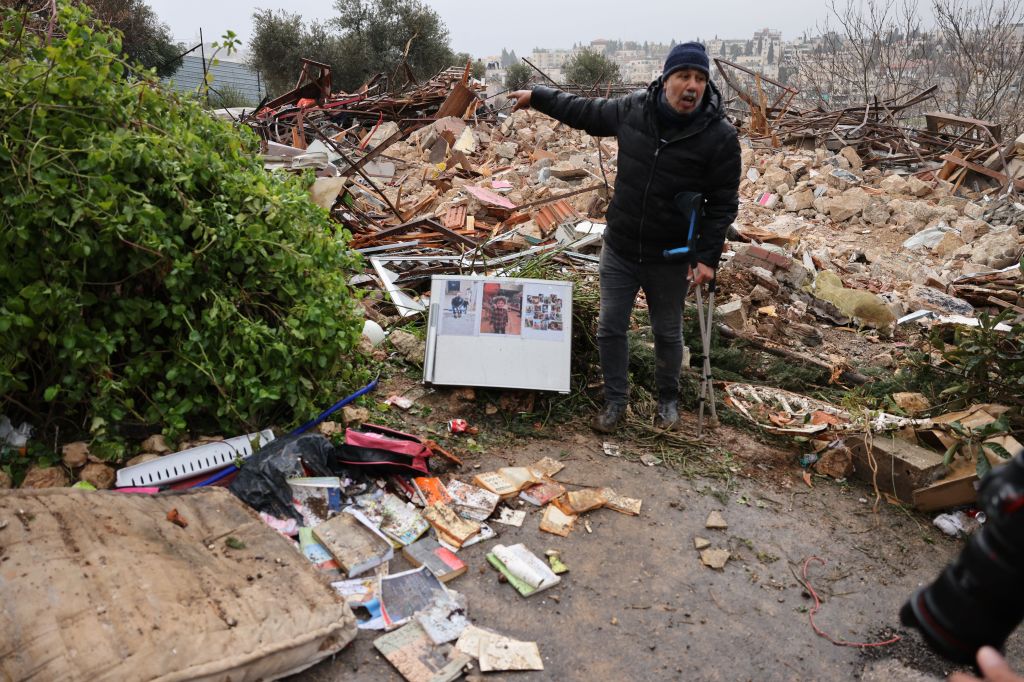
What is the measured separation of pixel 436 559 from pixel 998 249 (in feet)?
28.4

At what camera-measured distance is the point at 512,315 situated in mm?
4414

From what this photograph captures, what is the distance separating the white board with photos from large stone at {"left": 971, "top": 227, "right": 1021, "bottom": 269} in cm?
690

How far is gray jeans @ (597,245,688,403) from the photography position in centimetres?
408

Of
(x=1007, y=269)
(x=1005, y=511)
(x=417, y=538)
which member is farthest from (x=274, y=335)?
(x=1007, y=269)

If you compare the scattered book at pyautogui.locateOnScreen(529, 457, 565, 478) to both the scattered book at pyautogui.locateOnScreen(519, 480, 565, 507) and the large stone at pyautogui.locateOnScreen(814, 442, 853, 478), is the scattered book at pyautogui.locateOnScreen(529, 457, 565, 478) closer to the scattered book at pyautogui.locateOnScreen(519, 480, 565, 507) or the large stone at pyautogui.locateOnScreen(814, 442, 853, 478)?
the scattered book at pyautogui.locateOnScreen(519, 480, 565, 507)

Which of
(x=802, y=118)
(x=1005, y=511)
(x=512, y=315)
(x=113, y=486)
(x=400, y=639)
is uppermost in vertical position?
(x=802, y=118)

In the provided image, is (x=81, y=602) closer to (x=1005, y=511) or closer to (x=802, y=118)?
(x=1005, y=511)

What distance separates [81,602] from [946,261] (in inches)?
393

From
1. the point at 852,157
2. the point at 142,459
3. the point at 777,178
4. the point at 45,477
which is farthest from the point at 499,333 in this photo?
the point at 852,157

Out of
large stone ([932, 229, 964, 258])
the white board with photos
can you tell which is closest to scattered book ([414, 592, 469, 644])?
the white board with photos

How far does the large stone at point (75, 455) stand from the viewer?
3.27 metres

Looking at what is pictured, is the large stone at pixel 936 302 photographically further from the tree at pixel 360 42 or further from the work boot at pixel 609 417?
the tree at pixel 360 42

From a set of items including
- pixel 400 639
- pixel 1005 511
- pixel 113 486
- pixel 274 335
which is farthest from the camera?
pixel 274 335

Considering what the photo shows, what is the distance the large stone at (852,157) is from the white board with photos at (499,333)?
10593 mm
